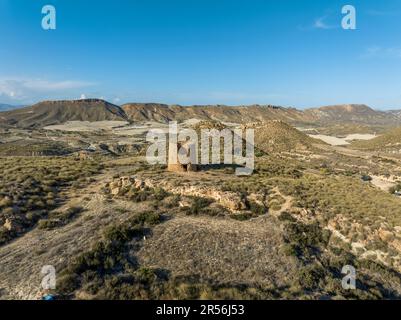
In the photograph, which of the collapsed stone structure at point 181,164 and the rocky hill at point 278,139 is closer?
the collapsed stone structure at point 181,164

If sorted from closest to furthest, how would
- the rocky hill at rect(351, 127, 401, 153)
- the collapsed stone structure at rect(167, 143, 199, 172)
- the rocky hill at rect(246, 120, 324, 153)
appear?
the collapsed stone structure at rect(167, 143, 199, 172), the rocky hill at rect(246, 120, 324, 153), the rocky hill at rect(351, 127, 401, 153)

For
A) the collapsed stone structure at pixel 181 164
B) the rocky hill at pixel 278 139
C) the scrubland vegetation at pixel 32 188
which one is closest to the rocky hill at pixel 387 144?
the rocky hill at pixel 278 139

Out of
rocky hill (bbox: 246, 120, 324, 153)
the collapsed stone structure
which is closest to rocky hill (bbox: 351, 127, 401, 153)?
rocky hill (bbox: 246, 120, 324, 153)

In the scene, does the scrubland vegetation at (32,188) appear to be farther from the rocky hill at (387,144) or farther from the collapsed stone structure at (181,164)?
the rocky hill at (387,144)

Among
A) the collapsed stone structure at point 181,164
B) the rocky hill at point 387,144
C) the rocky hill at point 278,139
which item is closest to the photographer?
the collapsed stone structure at point 181,164

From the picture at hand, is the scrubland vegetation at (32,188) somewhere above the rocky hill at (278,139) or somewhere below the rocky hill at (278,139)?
below

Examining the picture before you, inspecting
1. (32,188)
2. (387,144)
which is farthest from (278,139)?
(32,188)

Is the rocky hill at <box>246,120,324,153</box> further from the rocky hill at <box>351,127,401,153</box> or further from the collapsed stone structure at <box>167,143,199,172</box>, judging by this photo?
the collapsed stone structure at <box>167,143,199,172</box>

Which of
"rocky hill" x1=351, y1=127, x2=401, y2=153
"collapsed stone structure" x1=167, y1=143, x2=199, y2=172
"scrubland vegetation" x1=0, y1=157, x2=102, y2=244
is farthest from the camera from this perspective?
"rocky hill" x1=351, y1=127, x2=401, y2=153

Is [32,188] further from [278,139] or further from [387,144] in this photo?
[387,144]

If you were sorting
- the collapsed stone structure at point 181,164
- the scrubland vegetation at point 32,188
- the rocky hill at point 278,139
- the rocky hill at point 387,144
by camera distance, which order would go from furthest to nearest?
the rocky hill at point 387,144 < the rocky hill at point 278,139 < the collapsed stone structure at point 181,164 < the scrubland vegetation at point 32,188

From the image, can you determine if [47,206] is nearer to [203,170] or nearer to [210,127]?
[203,170]

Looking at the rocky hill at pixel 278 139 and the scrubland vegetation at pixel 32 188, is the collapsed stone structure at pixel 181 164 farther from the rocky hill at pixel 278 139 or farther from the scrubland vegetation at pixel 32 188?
the rocky hill at pixel 278 139
